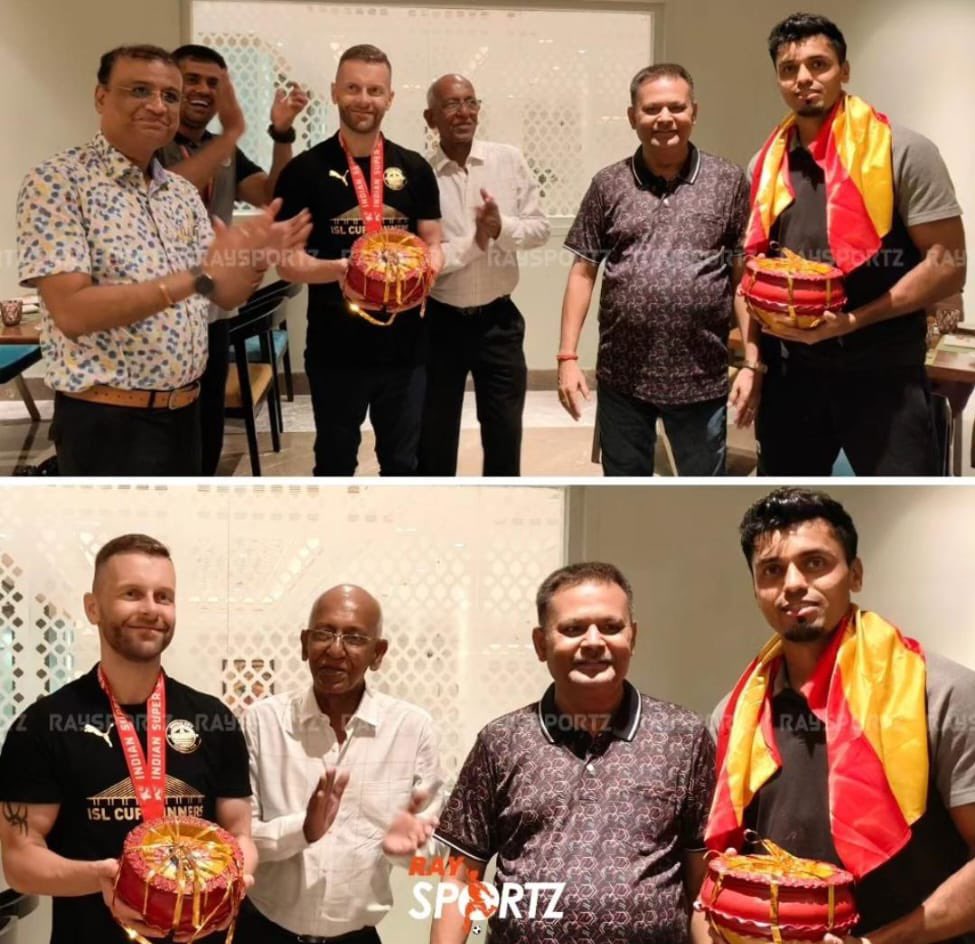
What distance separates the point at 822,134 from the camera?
3.17 m

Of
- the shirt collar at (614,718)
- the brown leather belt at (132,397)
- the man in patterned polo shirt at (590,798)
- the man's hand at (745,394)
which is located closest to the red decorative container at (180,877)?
the man in patterned polo shirt at (590,798)

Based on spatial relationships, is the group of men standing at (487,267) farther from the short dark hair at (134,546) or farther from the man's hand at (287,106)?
the short dark hair at (134,546)

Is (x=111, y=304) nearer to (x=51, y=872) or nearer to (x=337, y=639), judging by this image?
(x=337, y=639)

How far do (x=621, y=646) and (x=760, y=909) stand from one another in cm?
53

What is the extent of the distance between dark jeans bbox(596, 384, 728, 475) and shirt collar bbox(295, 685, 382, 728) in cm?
76

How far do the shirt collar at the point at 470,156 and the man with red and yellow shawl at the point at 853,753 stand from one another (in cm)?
107

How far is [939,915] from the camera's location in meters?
2.77

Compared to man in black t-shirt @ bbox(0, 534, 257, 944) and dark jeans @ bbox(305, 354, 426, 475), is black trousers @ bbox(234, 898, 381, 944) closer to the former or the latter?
man in black t-shirt @ bbox(0, 534, 257, 944)

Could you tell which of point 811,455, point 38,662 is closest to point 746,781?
point 811,455

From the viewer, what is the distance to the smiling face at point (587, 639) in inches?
113

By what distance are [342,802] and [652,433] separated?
1.06 m

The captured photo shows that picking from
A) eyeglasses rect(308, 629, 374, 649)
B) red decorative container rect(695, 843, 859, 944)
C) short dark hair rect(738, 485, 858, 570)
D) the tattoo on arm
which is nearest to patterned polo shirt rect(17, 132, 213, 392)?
eyeglasses rect(308, 629, 374, 649)

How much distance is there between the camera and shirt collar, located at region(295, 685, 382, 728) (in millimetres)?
2951

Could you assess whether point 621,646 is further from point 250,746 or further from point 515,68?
point 515,68
